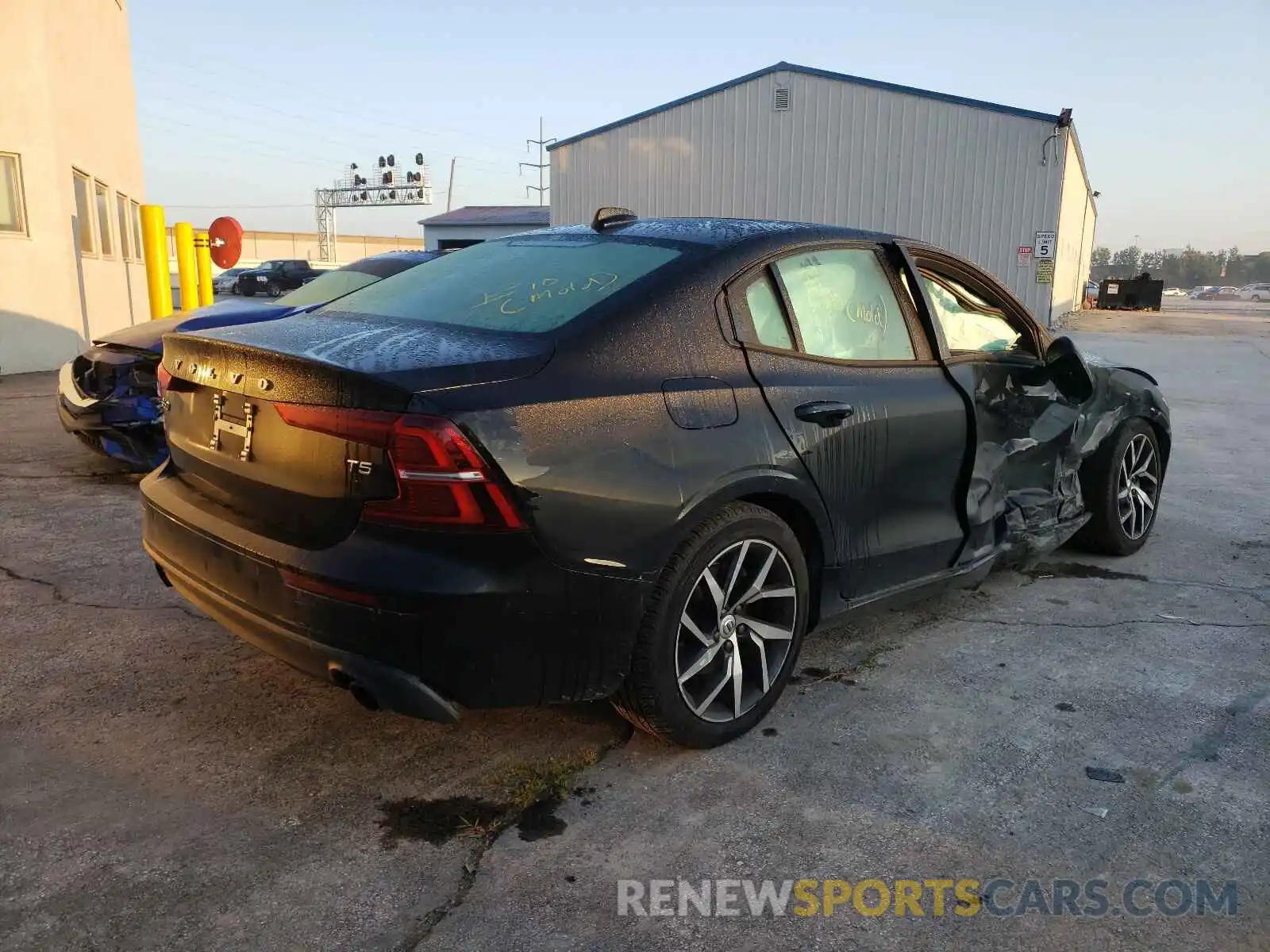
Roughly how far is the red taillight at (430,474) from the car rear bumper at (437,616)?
0.17 ft

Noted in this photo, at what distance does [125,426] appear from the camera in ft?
19.5

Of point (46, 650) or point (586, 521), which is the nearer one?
point (586, 521)

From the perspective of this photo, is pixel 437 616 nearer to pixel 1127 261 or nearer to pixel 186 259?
pixel 186 259

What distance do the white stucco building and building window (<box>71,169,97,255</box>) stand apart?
0.08 ft

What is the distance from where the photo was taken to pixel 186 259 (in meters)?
11.8

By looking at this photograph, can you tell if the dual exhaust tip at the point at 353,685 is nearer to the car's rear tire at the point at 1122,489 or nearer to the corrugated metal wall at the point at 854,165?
the car's rear tire at the point at 1122,489

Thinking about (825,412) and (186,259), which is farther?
(186,259)

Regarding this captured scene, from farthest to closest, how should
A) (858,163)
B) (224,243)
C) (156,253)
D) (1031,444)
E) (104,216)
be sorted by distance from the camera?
(858,163), (104,216), (156,253), (224,243), (1031,444)

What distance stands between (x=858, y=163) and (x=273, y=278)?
89.6 feet

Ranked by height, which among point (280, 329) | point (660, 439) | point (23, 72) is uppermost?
point (23, 72)

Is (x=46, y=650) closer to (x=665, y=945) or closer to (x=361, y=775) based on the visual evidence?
(x=361, y=775)

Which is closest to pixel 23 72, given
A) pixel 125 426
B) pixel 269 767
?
pixel 125 426

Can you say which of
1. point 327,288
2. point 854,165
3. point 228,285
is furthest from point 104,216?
point 228,285

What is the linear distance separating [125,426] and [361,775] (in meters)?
4.09
